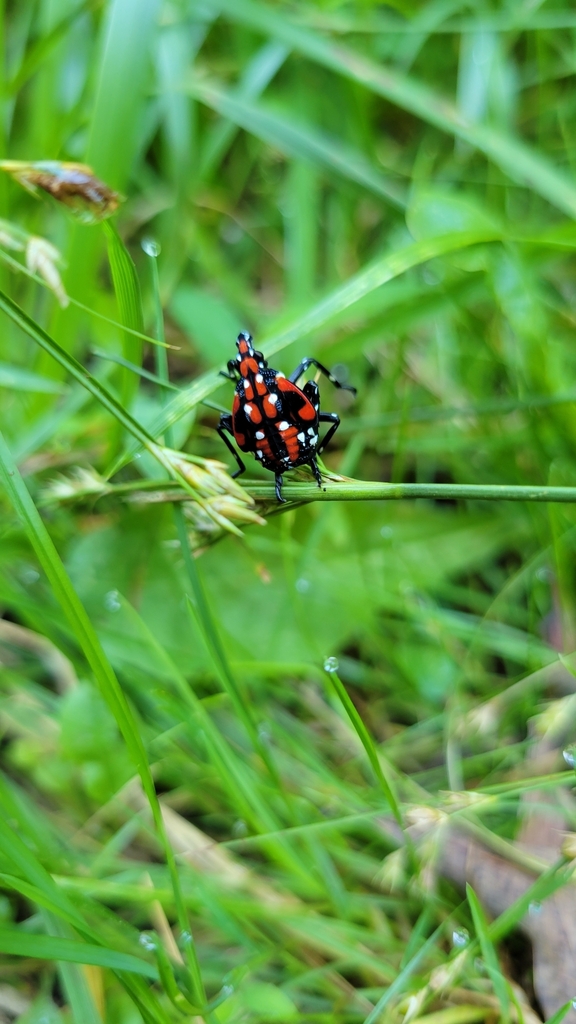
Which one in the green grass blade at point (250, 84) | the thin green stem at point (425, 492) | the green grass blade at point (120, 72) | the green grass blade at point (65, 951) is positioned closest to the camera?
the thin green stem at point (425, 492)

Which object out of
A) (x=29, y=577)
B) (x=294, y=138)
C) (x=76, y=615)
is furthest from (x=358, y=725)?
(x=294, y=138)

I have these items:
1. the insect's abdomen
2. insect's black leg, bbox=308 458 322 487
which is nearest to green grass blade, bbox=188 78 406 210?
the insect's abdomen

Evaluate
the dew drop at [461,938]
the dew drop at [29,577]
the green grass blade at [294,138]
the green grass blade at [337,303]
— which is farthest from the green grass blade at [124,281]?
the dew drop at [461,938]

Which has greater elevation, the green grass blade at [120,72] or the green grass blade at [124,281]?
the green grass blade at [120,72]

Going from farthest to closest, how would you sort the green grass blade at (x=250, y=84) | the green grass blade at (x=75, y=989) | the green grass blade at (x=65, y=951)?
the green grass blade at (x=250, y=84) → the green grass blade at (x=75, y=989) → the green grass blade at (x=65, y=951)

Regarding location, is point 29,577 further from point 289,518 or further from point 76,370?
point 76,370

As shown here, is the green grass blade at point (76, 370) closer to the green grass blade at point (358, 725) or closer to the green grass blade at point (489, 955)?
the green grass blade at point (358, 725)
